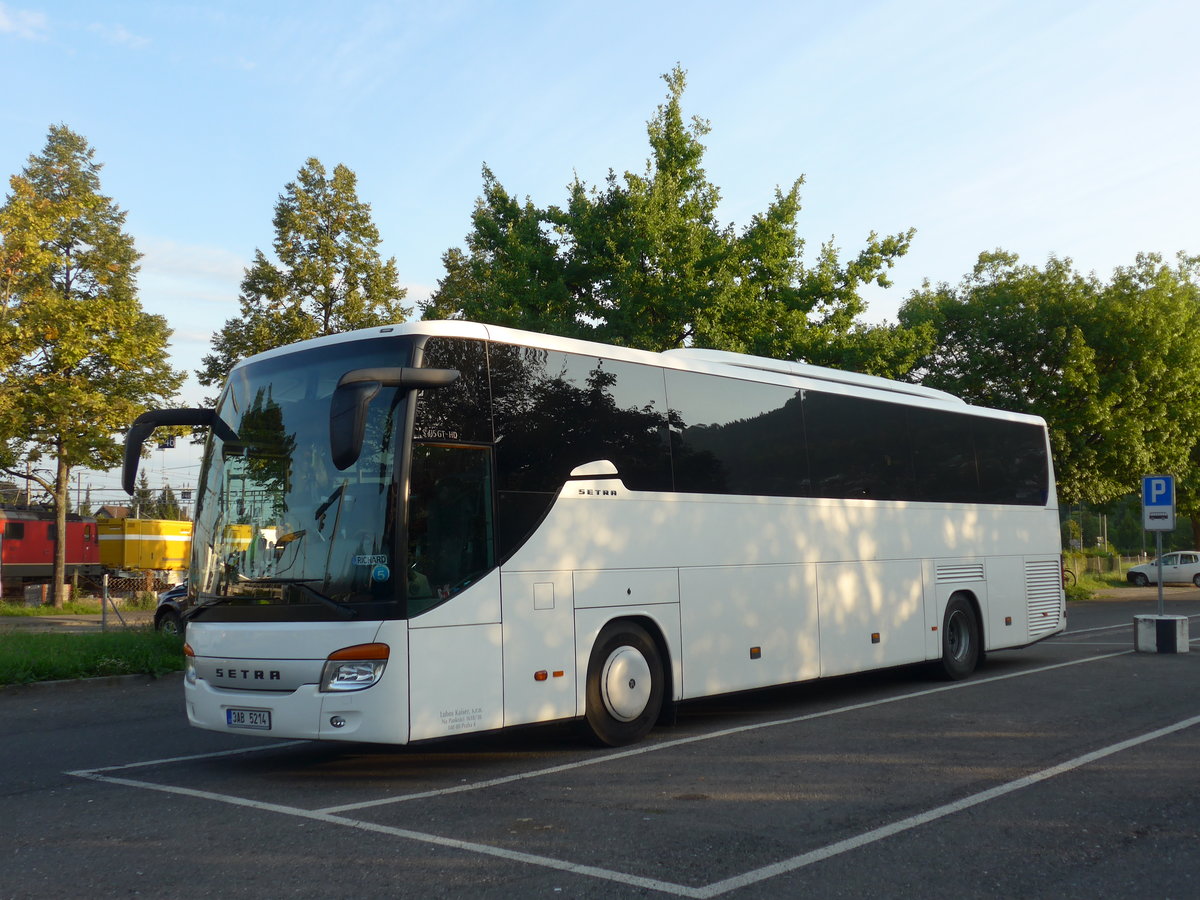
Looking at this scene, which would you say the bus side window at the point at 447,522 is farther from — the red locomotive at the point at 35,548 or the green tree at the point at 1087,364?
the red locomotive at the point at 35,548

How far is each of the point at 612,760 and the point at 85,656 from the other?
9.76 m

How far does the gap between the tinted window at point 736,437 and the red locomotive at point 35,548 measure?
1501 inches

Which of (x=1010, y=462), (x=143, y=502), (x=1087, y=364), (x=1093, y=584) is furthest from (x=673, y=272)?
(x=143, y=502)

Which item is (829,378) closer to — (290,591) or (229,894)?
(290,591)

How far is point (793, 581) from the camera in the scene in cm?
1148

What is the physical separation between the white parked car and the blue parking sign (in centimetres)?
3233

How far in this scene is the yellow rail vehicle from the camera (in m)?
47.5

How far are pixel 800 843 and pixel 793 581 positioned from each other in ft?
18.2


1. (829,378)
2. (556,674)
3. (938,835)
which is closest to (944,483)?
(829,378)

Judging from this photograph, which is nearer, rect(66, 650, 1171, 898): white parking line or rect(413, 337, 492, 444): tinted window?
rect(66, 650, 1171, 898): white parking line

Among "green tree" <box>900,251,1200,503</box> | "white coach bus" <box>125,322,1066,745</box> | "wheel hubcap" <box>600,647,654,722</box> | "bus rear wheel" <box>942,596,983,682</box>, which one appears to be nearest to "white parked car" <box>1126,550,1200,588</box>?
"green tree" <box>900,251,1200,503</box>

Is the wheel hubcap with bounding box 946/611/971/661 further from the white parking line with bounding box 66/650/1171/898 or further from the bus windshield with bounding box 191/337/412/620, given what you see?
the bus windshield with bounding box 191/337/412/620

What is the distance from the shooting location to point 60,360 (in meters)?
28.8

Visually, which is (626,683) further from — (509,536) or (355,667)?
(355,667)
